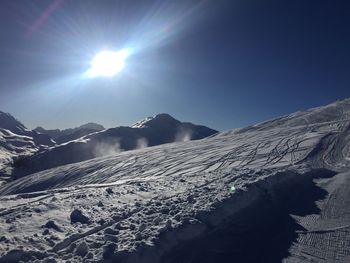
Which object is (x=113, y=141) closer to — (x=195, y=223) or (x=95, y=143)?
(x=95, y=143)

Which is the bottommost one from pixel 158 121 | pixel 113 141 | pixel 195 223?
pixel 195 223

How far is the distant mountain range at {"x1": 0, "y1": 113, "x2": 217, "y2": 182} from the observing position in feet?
235

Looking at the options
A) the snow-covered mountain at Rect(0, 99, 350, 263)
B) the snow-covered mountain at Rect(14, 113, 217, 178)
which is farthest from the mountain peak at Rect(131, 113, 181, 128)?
the snow-covered mountain at Rect(0, 99, 350, 263)

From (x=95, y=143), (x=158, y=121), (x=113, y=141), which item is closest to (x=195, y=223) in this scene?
(x=95, y=143)

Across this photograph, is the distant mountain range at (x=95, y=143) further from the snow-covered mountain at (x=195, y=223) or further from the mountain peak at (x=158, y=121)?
the snow-covered mountain at (x=195, y=223)

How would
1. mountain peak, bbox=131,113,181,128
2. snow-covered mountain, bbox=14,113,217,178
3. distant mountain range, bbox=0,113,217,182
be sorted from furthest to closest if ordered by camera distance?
mountain peak, bbox=131,113,181,128 → snow-covered mountain, bbox=14,113,217,178 → distant mountain range, bbox=0,113,217,182

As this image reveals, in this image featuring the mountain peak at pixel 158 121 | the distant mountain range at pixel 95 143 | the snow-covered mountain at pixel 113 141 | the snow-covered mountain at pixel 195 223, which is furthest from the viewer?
the mountain peak at pixel 158 121

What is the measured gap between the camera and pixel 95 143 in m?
86.4

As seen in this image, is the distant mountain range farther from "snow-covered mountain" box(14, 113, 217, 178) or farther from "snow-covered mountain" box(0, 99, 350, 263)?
"snow-covered mountain" box(0, 99, 350, 263)

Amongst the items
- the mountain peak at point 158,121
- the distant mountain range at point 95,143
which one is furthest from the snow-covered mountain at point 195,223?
the mountain peak at point 158,121

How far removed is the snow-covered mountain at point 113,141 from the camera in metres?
72.1

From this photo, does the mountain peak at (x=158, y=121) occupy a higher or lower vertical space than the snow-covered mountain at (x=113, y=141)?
higher

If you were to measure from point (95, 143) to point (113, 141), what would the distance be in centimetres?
1086

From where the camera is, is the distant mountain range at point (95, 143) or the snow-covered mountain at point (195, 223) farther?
the distant mountain range at point (95, 143)
